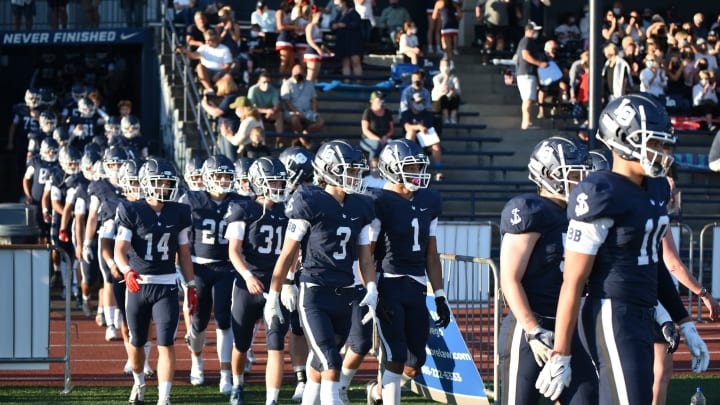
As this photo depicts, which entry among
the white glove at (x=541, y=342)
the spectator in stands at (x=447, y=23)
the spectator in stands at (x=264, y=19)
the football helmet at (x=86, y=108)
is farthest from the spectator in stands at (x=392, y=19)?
the white glove at (x=541, y=342)

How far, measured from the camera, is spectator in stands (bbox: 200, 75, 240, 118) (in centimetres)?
1666

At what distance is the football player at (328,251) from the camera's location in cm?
784

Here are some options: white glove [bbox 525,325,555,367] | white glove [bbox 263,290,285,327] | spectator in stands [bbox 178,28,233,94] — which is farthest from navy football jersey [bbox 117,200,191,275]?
spectator in stands [bbox 178,28,233,94]

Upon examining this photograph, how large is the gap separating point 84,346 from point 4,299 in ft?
8.39

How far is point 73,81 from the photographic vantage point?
22469 mm

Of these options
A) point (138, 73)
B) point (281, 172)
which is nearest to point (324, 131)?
point (138, 73)

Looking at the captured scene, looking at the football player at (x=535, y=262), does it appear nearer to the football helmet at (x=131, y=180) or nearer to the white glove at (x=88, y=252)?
the football helmet at (x=131, y=180)

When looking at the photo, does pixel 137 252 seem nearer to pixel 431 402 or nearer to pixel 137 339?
pixel 137 339

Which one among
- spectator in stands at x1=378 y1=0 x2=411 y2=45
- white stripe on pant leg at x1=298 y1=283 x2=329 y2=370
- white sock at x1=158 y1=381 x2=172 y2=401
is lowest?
white sock at x1=158 y1=381 x2=172 y2=401

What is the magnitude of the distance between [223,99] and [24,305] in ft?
25.1

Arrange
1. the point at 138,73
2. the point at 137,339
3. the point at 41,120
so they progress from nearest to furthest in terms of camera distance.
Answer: the point at 137,339 < the point at 41,120 < the point at 138,73

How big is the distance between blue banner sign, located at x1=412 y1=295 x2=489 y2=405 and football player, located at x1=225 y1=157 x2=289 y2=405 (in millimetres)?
1106

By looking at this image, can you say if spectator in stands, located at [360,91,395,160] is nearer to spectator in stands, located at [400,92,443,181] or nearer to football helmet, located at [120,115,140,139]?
spectator in stands, located at [400,92,443,181]

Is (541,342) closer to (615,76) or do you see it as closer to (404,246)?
(404,246)
